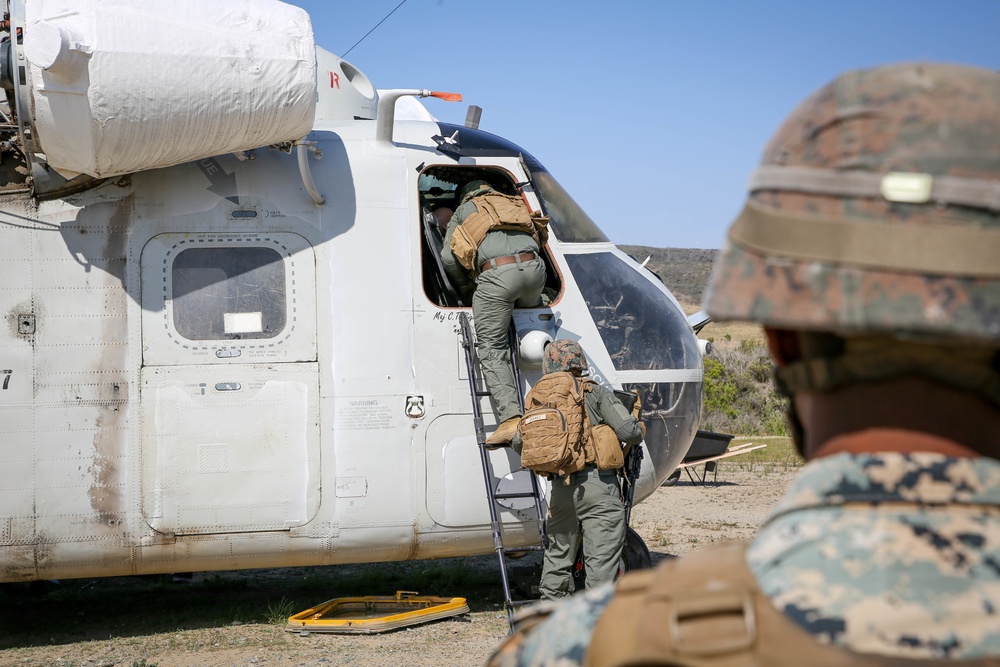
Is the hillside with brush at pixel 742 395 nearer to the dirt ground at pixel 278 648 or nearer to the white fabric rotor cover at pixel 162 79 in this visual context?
the dirt ground at pixel 278 648

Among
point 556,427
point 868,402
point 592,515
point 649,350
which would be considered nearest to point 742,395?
point 649,350

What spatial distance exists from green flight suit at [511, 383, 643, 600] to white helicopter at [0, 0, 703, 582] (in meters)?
0.39

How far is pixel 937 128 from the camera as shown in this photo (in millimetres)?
1134

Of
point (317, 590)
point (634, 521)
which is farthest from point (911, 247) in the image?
point (634, 521)

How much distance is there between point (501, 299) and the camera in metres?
6.06

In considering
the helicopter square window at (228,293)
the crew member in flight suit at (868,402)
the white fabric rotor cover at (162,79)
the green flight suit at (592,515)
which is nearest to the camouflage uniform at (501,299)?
the green flight suit at (592,515)

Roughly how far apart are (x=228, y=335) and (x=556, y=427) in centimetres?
211

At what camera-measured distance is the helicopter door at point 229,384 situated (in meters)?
5.74

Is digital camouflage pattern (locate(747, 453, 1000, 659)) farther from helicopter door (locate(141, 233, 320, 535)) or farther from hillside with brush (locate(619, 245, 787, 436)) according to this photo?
hillside with brush (locate(619, 245, 787, 436))

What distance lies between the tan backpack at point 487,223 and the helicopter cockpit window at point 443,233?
0.32 meters

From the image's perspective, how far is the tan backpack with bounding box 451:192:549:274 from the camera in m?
6.16

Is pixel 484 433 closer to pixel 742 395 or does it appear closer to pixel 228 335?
pixel 228 335

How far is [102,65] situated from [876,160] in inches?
189

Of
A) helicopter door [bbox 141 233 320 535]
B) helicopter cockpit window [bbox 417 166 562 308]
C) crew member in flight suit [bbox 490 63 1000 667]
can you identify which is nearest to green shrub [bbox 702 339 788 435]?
helicopter cockpit window [bbox 417 166 562 308]
